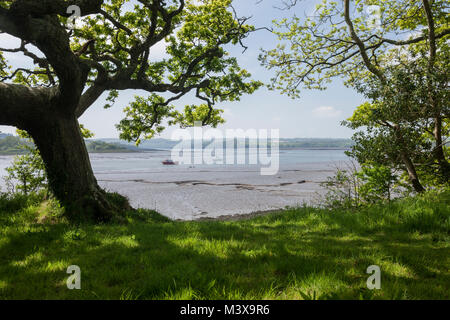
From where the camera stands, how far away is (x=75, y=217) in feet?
25.1

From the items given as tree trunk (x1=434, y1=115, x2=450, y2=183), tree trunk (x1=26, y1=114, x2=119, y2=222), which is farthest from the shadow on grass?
tree trunk (x1=434, y1=115, x2=450, y2=183)

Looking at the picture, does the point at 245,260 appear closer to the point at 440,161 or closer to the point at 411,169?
the point at 411,169

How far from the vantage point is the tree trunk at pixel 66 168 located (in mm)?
7938

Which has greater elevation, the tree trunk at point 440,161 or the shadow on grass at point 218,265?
the tree trunk at point 440,161

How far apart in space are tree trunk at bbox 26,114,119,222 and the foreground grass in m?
1.66

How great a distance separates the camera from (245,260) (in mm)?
3951

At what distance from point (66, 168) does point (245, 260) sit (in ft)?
23.9

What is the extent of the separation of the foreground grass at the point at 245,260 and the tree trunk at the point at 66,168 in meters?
1.66

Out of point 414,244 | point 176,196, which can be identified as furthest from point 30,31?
point 176,196

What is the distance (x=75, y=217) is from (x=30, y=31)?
5.35m
